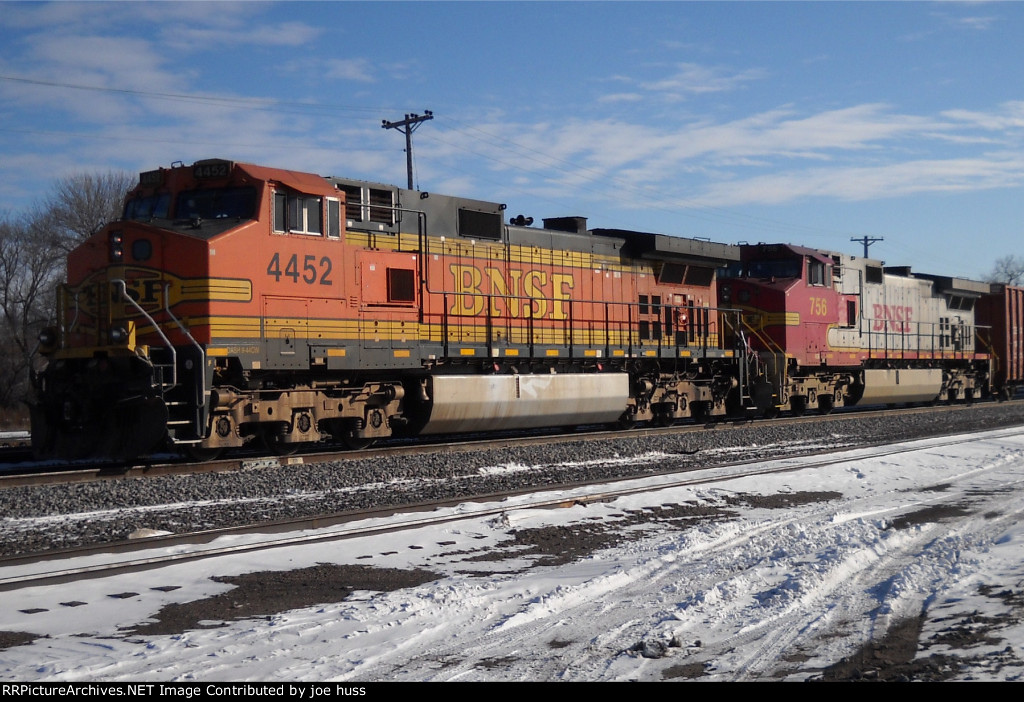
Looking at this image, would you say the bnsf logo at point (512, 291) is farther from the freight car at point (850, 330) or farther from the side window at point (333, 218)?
the freight car at point (850, 330)

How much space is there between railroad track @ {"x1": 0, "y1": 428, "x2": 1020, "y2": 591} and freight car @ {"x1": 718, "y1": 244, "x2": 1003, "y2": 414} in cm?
983

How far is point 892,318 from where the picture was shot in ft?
84.6

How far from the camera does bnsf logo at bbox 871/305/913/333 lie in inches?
981

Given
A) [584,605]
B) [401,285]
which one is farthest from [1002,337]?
[584,605]

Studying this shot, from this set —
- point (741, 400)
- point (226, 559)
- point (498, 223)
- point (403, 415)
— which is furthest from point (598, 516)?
point (741, 400)

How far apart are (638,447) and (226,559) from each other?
8817 mm

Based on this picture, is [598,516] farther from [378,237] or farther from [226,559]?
[378,237]

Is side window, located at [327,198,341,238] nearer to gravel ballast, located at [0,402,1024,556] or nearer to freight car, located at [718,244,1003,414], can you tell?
gravel ballast, located at [0,402,1024,556]

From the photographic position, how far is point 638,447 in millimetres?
14539

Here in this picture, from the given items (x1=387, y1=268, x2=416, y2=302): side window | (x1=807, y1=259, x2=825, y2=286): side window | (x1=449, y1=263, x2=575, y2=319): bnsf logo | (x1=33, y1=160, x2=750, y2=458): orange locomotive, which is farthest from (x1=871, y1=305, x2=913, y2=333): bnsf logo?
(x1=387, y1=268, x2=416, y2=302): side window

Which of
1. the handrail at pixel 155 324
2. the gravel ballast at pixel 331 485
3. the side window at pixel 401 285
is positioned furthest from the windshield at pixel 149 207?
the gravel ballast at pixel 331 485

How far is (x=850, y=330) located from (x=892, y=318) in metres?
3.20

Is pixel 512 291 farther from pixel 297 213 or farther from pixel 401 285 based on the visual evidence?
pixel 297 213

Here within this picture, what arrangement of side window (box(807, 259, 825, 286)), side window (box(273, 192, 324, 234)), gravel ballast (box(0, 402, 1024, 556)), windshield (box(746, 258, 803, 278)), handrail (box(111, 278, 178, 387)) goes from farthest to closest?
1. side window (box(807, 259, 825, 286))
2. windshield (box(746, 258, 803, 278))
3. side window (box(273, 192, 324, 234))
4. handrail (box(111, 278, 178, 387))
5. gravel ballast (box(0, 402, 1024, 556))
